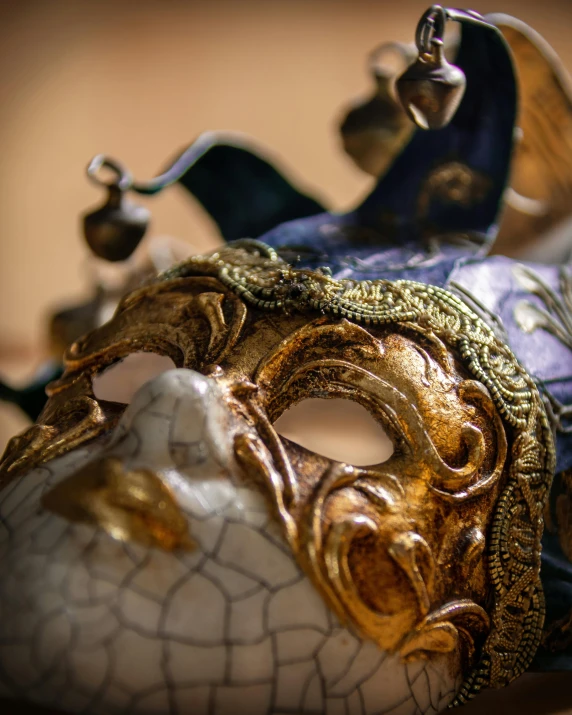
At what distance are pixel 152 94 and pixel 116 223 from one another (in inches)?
82.7

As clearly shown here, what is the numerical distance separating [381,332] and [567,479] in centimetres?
26

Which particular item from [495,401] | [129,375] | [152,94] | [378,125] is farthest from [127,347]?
[152,94]

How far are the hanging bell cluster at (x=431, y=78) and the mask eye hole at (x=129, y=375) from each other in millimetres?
391

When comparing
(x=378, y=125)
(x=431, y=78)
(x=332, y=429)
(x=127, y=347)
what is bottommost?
(x=332, y=429)

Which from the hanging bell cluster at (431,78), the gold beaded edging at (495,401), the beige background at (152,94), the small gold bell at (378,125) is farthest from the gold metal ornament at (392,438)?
the beige background at (152,94)

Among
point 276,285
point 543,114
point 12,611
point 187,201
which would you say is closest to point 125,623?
point 12,611

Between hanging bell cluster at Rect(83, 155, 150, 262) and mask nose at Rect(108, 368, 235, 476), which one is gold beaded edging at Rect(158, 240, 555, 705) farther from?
hanging bell cluster at Rect(83, 155, 150, 262)

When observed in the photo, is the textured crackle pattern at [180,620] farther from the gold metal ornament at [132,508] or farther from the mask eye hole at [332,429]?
the mask eye hole at [332,429]

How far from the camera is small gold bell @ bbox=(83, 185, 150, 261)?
1.19 m

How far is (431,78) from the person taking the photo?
39.7 inches

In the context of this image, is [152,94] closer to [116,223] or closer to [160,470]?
[116,223]

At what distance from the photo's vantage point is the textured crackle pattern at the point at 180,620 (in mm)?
722

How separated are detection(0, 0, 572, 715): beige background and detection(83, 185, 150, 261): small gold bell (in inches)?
70.7

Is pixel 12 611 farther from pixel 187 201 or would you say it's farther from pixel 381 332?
pixel 187 201
